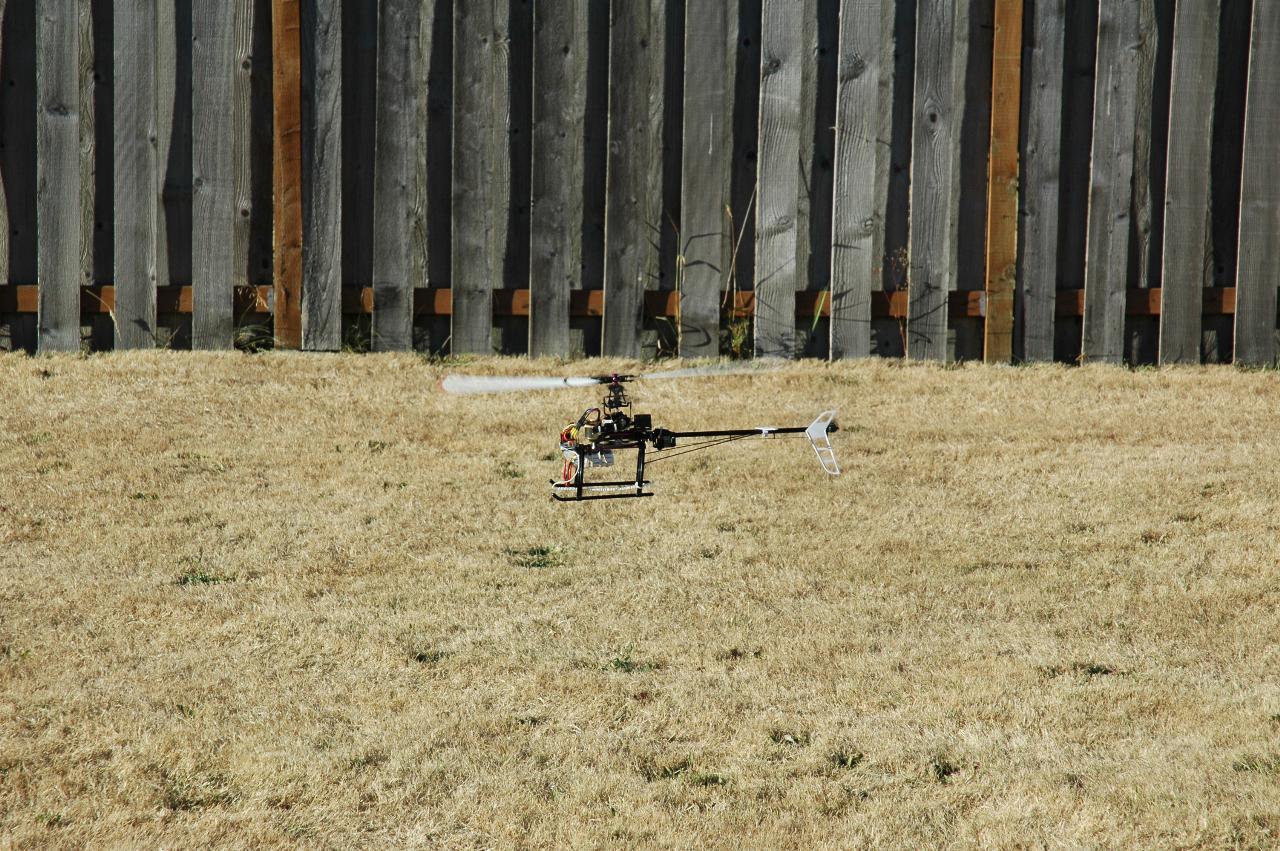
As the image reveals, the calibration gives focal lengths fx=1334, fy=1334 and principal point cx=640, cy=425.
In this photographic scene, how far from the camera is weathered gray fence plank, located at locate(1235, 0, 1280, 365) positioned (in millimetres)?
7273

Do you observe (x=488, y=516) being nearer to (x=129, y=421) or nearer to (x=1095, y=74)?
(x=129, y=421)

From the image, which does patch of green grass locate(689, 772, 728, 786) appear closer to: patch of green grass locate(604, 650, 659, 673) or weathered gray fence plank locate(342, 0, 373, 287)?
patch of green grass locate(604, 650, 659, 673)

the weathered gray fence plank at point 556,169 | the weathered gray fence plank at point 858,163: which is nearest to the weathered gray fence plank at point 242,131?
the weathered gray fence plank at point 556,169

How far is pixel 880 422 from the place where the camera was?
278 inches

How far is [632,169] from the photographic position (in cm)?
747

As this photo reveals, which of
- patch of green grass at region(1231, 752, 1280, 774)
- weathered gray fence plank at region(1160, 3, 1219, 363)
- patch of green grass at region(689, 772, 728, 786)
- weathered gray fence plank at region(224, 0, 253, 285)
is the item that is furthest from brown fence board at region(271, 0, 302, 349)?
patch of green grass at region(1231, 752, 1280, 774)

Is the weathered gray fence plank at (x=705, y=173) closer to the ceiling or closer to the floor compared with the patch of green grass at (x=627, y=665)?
closer to the ceiling

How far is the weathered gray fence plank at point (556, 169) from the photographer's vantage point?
24.3 ft

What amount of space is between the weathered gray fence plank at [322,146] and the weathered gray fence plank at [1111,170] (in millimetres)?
3789

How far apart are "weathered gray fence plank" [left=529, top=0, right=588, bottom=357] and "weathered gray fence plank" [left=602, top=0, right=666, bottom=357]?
0.19 m

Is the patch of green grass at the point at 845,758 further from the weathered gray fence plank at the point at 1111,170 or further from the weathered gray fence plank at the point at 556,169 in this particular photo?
the weathered gray fence plank at the point at 1111,170

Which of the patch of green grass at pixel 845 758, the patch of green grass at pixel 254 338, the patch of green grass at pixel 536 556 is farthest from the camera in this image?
the patch of green grass at pixel 254 338

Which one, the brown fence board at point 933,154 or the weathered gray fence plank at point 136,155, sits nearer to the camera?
the brown fence board at point 933,154

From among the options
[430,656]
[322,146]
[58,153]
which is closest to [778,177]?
[322,146]
